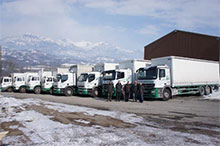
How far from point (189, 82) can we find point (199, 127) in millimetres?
9721

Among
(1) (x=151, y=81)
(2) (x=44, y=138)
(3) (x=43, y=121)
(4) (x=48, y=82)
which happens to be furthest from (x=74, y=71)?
(2) (x=44, y=138)

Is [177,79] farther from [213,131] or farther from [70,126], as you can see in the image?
[70,126]

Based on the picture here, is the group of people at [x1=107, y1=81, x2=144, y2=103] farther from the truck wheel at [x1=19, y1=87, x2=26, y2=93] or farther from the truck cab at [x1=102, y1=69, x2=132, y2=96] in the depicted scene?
the truck wheel at [x1=19, y1=87, x2=26, y2=93]

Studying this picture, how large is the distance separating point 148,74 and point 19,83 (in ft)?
53.1

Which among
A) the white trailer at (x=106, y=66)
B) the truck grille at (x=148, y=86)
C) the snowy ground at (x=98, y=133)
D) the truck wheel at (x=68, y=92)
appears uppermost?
the white trailer at (x=106, y=66)

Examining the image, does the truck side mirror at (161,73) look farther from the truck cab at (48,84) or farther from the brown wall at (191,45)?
the brown wall at (191,45)

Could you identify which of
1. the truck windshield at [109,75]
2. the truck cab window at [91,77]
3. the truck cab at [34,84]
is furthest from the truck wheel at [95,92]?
the truck cab at [34,84]

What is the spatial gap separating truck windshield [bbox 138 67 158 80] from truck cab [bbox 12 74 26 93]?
14.9 metres

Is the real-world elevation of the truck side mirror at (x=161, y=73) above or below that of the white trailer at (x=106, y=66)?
below

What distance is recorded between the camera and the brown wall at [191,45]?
25.5 metres

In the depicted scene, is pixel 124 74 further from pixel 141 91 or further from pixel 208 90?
pixel 208 90

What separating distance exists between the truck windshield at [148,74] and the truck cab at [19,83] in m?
14.9

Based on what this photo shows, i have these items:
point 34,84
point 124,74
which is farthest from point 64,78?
point 124,74

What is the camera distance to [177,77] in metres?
14.5
